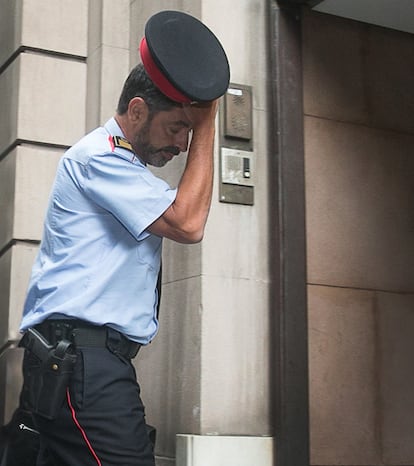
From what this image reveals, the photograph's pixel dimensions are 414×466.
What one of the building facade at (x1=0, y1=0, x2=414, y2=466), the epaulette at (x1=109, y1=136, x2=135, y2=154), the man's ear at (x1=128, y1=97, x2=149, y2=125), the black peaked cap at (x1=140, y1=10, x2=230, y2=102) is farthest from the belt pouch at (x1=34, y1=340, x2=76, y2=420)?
the building facade at (x1=0, y1=0, x2=414, y2=466)

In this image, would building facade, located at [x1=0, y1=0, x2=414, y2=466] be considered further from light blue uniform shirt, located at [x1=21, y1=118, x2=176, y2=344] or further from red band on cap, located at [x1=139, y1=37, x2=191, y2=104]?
red band on cap, located at [x1=139, y1=37, x2=191, y2=104]

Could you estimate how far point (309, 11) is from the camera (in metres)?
5.42

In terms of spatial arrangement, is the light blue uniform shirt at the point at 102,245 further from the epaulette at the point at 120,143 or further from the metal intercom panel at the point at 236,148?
the metal intercom panel at the point at 236,148

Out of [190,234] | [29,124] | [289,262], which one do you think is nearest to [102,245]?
[190,234]

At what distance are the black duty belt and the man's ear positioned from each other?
2.48 ft

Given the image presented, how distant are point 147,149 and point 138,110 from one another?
14 centimetres

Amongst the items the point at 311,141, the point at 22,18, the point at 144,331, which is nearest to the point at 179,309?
the point at 311,141

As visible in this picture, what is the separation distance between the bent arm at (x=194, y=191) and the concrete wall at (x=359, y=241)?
1.83m

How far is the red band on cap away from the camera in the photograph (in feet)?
11.1

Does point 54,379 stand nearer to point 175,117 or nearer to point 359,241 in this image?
point 175,117

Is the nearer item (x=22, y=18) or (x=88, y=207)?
(x=88, y=207)

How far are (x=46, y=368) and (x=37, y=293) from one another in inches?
11.2

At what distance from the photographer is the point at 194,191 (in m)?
3.38

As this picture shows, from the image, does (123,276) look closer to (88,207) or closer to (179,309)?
(88,207)
